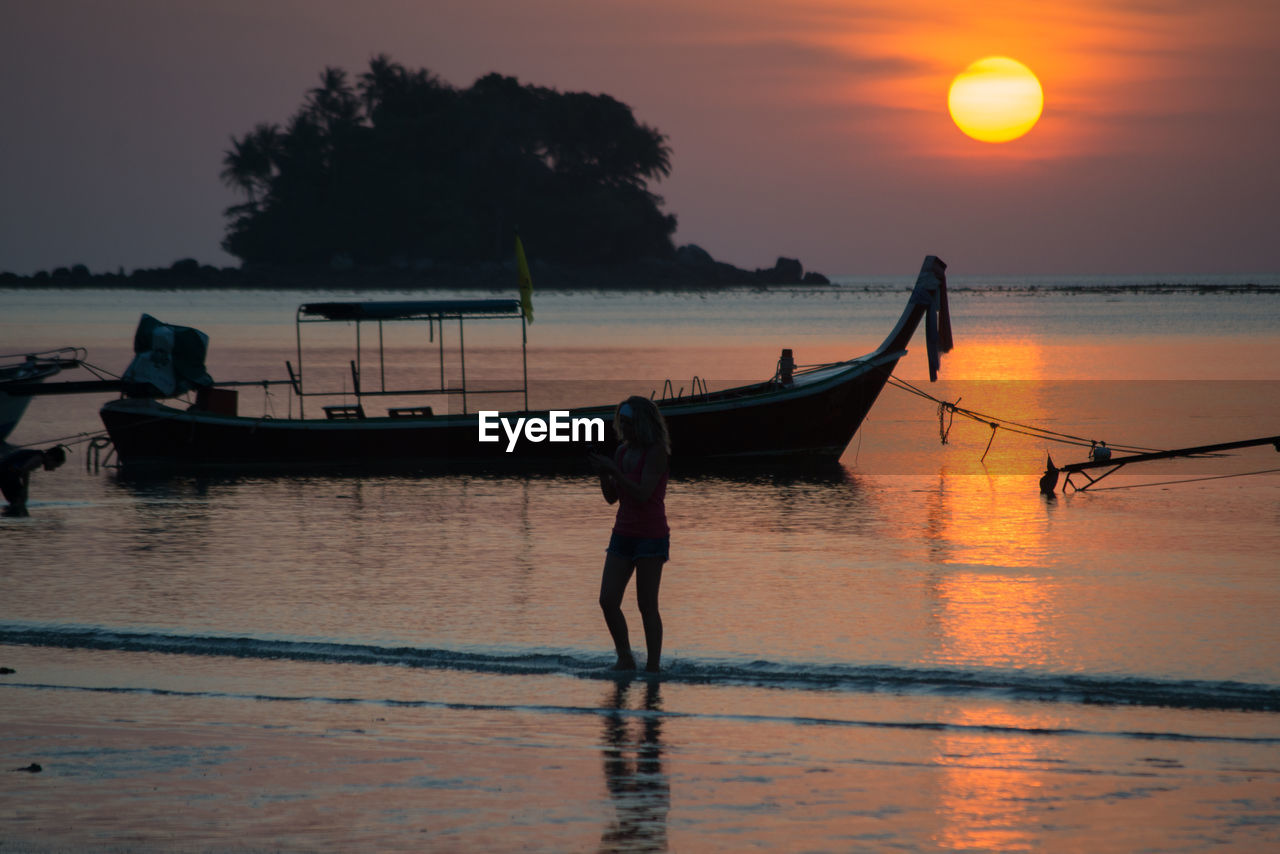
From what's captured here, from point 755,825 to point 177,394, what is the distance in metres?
20.7

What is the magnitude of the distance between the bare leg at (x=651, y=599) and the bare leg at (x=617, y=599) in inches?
3.9

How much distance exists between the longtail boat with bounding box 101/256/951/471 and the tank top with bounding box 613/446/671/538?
47.5ft

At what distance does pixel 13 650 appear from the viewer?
959 cm

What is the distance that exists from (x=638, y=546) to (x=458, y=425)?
14813 millimetres

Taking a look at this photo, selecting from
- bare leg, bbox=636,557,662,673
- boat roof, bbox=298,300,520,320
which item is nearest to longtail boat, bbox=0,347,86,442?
boat roof, bbox=298,300,520,320

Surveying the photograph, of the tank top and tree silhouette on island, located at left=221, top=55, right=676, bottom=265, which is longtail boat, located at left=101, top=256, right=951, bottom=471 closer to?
the tank top

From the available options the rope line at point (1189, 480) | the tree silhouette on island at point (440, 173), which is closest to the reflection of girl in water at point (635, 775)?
the rope line at point (1189, 480)

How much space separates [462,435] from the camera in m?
22.6

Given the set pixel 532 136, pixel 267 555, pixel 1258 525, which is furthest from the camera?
pixel 532 136

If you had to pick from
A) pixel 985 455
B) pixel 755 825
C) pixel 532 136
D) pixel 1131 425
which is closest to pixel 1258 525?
pixel 985 455

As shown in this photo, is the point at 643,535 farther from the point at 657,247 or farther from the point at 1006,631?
the point at 657,247

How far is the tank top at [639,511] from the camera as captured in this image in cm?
795

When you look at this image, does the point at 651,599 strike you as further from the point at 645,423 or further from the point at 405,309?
the point at 405,309

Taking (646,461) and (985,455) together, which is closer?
(646,461)
